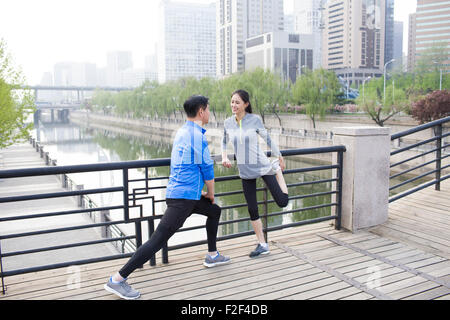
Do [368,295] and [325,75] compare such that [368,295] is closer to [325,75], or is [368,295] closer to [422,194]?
[422,194]

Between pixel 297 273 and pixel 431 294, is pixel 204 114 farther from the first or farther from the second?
pixel 431 294

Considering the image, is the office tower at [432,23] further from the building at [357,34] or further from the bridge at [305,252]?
the bridge at [305,252]

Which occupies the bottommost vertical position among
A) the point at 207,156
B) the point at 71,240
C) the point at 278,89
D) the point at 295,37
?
the point at 71,240

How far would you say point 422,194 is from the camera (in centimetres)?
686

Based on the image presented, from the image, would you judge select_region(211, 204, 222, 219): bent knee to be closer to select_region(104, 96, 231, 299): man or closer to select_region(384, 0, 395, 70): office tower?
select_region(104, 96, 231, 299): man

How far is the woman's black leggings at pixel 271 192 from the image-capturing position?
4.17 metres

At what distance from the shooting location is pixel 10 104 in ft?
76.4

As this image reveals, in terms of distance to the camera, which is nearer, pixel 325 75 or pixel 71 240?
pixel 71 240

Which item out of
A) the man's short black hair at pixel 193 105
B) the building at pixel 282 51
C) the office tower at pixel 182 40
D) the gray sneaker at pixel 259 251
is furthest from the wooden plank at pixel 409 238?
the office tower at pixel 182 40

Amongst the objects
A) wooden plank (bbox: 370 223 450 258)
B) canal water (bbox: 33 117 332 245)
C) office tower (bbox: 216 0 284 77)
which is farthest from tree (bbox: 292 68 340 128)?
office tower (bbox: 216 0 284 77)

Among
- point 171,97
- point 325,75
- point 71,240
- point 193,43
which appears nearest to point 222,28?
point 193,43

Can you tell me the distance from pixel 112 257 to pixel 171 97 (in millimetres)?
63296

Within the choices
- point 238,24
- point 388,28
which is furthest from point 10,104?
point 388,28
